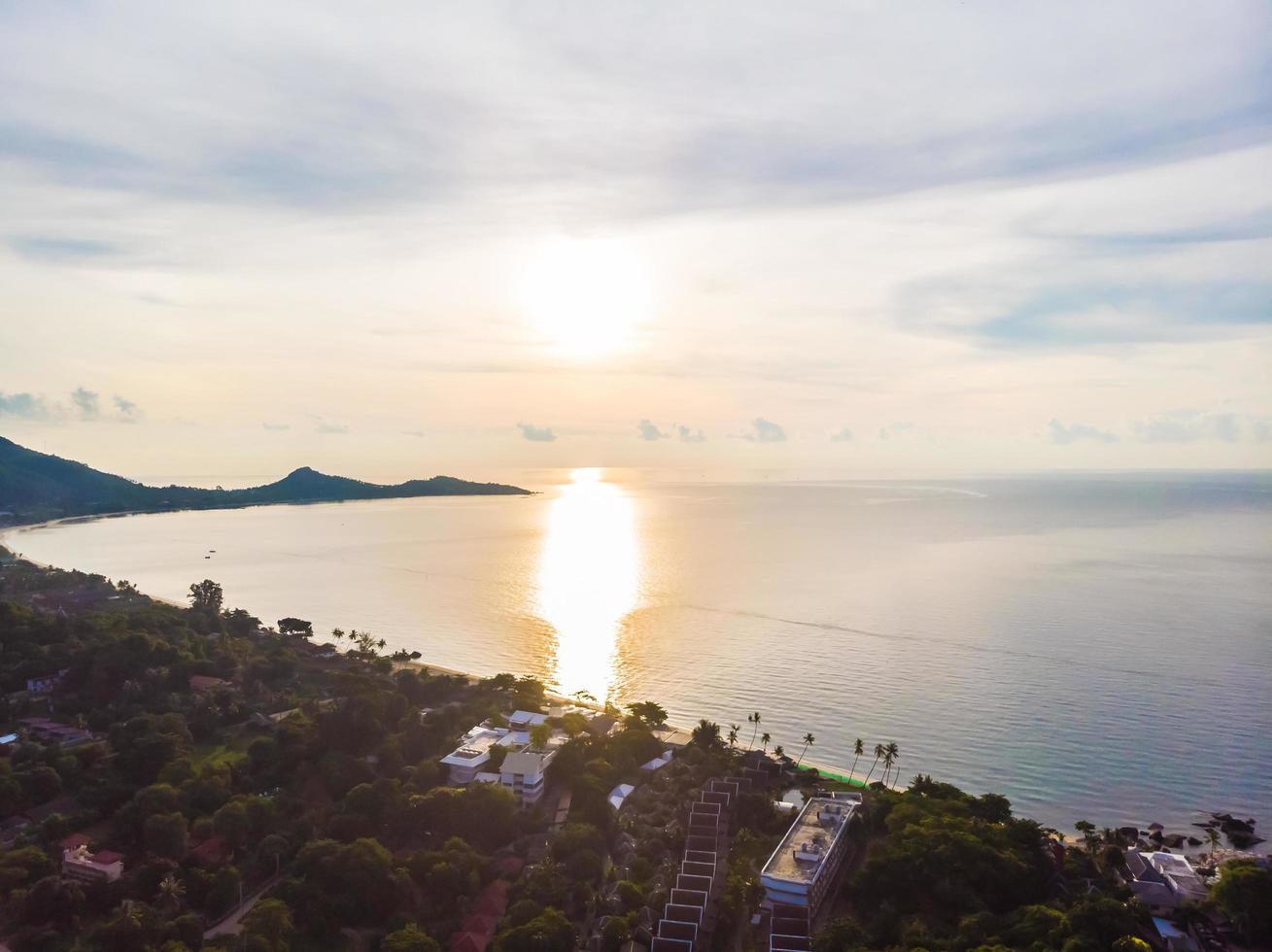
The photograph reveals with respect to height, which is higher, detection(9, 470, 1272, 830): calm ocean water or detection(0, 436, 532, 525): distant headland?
detection(0, 436, 532, 525): distant headland

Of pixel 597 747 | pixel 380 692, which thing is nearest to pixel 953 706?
pixel 597 747

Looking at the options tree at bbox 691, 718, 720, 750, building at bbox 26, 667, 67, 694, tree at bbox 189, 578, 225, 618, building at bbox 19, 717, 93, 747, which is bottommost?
building at bbox 19, 717, 93, 747

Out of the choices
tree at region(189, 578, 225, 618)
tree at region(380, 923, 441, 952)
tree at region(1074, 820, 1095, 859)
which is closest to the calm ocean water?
tree at region(1074, 820, 1095, 859)

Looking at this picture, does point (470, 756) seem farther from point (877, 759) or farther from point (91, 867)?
point (877, 759)

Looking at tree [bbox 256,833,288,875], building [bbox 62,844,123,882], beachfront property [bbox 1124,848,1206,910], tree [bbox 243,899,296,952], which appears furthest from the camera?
tree [bbox 256,833,288,875]

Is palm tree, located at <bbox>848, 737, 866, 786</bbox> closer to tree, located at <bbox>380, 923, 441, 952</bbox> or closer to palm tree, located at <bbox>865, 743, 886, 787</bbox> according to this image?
palm tree, located at <bbox>865, 743, 886, 787</bbox>

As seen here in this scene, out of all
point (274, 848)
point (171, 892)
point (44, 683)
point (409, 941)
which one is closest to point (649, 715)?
point (274, 848)
